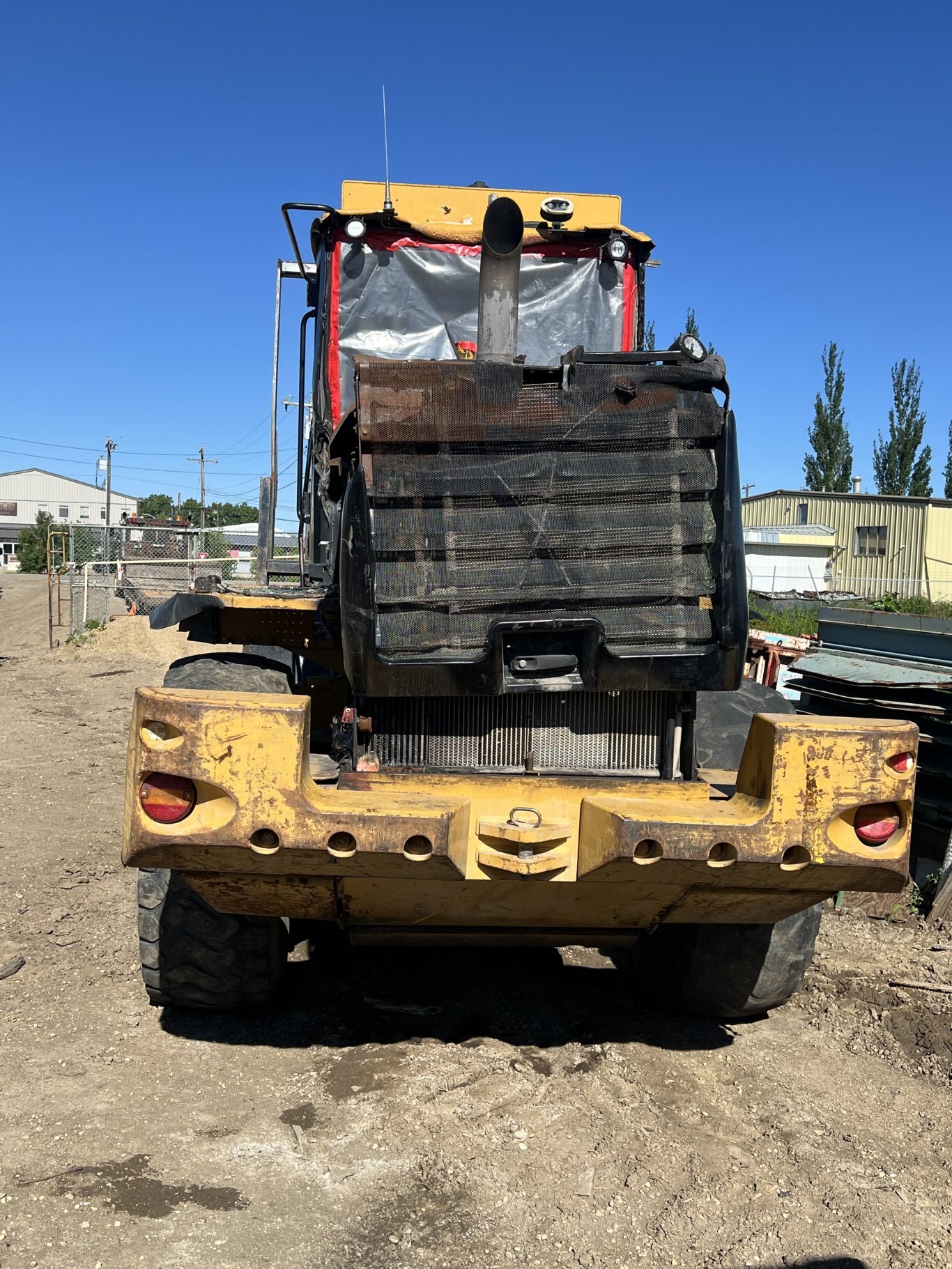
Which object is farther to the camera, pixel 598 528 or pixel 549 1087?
pixel 549 1087

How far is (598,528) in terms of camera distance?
3.47m

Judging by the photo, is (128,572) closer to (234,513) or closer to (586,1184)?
(586,1184)

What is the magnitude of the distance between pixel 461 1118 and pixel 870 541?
123 feet

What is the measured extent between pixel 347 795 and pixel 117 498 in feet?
398

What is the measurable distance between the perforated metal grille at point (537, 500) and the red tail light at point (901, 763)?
0.67 meters

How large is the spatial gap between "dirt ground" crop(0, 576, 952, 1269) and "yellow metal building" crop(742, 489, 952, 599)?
32.9 metres

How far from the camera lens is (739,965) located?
4176mm

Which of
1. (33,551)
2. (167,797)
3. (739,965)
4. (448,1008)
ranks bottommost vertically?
(448,1008)

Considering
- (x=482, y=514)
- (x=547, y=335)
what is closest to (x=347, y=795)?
(x=482, y=514)

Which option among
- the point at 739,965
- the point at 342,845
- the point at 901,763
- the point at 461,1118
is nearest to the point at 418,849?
the point at 342,845

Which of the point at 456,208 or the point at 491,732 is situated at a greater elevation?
the point at 456,208

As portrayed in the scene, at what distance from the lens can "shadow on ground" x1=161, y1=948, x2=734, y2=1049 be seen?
424cm

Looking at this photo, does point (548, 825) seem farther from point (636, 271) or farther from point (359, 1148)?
point (636, 271)

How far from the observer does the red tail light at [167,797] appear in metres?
3.11
